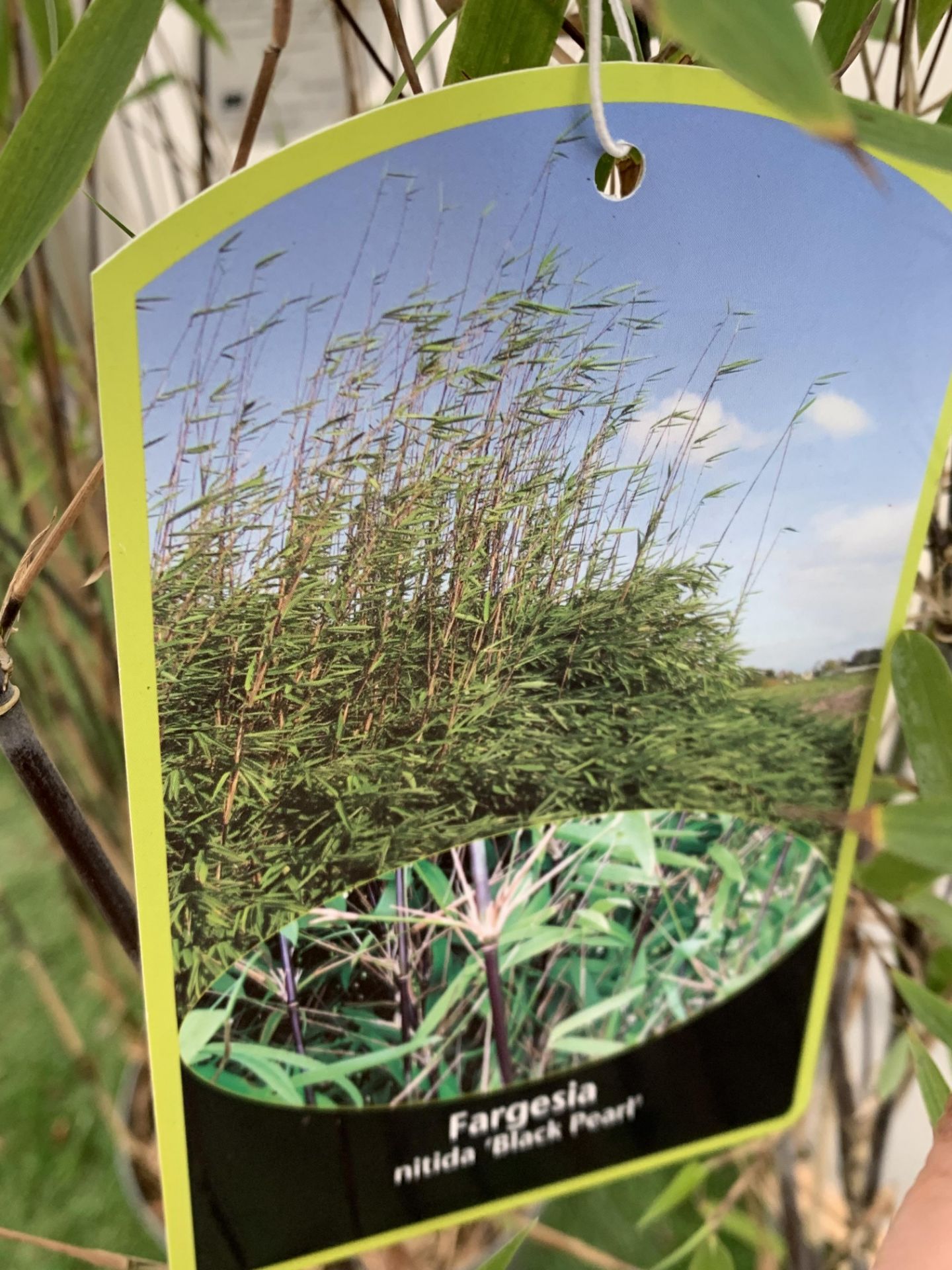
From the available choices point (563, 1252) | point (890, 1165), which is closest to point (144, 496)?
point (563, 1252)

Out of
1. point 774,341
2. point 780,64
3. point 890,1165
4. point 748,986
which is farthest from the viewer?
point 890,1165

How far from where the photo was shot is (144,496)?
0.73 ft

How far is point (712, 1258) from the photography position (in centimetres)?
42

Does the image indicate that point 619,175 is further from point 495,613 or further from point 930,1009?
point 930,1009

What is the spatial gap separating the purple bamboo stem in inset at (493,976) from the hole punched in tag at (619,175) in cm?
19

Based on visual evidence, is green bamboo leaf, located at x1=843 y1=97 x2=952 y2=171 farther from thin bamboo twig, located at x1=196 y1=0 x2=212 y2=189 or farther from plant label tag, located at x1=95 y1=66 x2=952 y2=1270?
thin bamboo twig, located at x1=196 y1=0 x2=212 y2=189

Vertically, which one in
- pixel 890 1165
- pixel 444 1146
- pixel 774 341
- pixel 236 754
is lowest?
pixel 890 1165

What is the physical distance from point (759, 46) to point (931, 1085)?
1.12ft

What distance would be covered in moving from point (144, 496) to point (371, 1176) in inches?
9.6

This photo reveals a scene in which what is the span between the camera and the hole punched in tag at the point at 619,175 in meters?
0.24

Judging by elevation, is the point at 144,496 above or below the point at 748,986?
above

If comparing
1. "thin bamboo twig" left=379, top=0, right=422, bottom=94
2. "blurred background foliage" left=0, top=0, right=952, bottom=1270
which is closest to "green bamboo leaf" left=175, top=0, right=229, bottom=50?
"blurred background foliage" left=0, top=0, right=952, bottom=1270

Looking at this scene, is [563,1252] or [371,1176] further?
[563,1252]

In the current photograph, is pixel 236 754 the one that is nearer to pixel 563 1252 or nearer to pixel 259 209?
pixel 259 209
